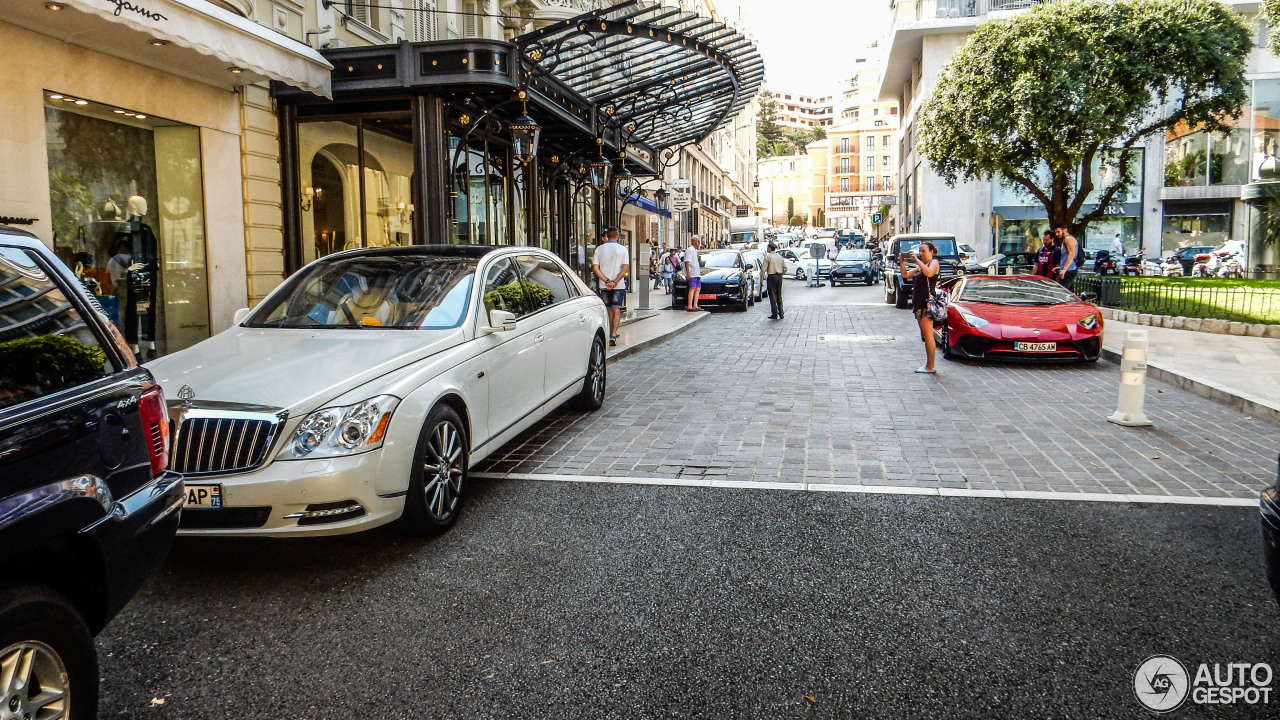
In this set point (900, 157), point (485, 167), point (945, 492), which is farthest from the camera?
point (900, 157)

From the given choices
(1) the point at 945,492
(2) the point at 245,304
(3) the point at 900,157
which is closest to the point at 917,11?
(3) the point at 900,157

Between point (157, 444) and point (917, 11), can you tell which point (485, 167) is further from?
point (917, 11)

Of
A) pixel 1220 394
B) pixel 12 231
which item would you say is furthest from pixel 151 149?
pixel 1220 394

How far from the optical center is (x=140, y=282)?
10.2m

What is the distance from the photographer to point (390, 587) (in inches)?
162

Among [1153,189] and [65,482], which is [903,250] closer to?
[1153,189]

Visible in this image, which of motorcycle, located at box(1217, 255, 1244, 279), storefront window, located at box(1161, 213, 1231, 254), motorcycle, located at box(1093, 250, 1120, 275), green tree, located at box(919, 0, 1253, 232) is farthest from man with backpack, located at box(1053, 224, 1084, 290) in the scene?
storefront window, located at box(1161, 213, 1231, 254)

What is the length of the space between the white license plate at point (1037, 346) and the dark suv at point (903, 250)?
11351 mm

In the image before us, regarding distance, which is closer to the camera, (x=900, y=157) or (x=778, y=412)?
(x=778, y=412)

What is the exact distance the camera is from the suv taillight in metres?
2.95

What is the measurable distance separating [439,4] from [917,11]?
3413 centimetres

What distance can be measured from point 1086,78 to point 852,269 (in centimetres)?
1370

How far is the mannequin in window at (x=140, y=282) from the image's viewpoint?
396 inches

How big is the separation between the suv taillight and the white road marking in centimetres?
314
